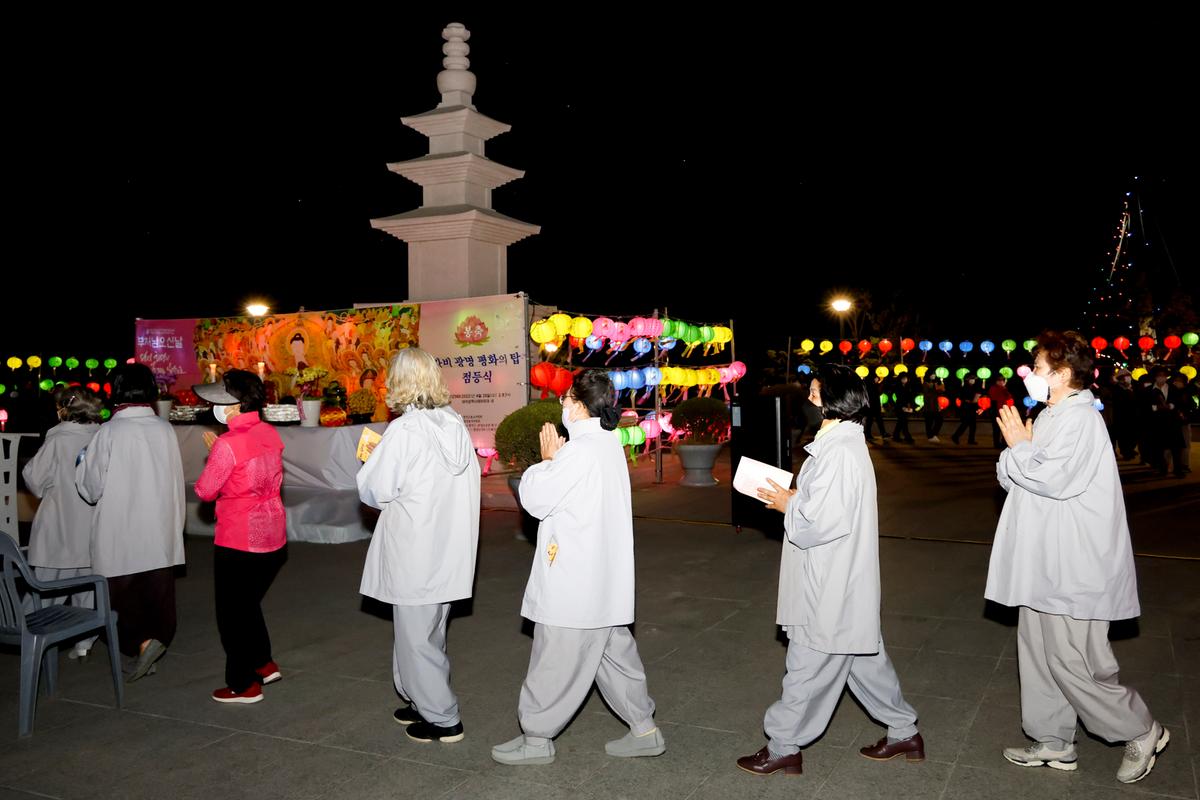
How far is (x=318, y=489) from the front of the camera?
10.7m

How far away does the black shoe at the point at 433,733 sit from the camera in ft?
14.5

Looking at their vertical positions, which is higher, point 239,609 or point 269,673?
point 239,609

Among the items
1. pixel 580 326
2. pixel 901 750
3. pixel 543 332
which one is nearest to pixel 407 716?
pixel 901 750

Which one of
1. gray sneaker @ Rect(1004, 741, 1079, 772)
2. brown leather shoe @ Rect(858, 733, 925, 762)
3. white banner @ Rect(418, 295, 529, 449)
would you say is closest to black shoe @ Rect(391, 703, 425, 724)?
brown leather shoe @ Rect(858, 733, 925, 762)

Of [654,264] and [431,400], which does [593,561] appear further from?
[654,264]

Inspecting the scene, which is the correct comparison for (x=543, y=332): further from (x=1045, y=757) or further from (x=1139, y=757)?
(x=1139, y=757)

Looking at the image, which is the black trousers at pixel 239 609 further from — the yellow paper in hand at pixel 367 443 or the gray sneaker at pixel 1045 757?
the gray sneaker at pixel 1045 757

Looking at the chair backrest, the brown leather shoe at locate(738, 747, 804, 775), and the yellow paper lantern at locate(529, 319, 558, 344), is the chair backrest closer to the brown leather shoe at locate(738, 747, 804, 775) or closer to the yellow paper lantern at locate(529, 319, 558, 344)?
the brown leather shoe at locate(738, 747, 804, 775)

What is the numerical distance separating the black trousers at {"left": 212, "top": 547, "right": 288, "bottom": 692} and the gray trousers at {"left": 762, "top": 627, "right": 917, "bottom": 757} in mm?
2798

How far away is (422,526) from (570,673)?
0.95 m

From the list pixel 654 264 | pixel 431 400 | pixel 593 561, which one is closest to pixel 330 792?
pixel 593 561

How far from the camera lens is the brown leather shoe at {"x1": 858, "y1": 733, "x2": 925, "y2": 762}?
162 inches

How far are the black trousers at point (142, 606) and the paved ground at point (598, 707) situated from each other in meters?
0.25

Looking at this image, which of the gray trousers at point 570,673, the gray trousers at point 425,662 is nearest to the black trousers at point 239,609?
the gray trousers at point 425,662
